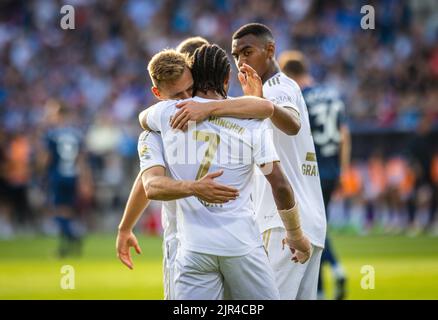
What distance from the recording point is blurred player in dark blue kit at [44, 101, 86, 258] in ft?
49.8

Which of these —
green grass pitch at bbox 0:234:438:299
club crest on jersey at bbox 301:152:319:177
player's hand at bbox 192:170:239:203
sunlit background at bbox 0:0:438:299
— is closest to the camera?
player's hand at bbox 192:170:239:203

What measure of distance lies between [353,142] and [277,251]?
49.6ft

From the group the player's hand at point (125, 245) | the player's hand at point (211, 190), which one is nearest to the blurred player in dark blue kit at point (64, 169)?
the player's hand at point (125, 245)

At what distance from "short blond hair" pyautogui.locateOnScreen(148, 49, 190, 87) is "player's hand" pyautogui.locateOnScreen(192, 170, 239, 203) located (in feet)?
2.25

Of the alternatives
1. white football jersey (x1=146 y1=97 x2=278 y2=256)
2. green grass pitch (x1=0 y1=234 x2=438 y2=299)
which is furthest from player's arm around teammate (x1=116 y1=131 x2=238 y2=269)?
green grass pitch (x1=0 y1=234 x2=438 y2=299)

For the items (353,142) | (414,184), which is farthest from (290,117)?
(353,142)

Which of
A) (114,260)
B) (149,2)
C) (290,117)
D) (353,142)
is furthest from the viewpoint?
(149,2)

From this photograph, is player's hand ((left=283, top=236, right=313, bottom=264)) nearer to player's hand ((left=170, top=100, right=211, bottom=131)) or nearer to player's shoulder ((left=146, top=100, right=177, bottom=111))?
player's hand ((left=170, top=100, right=211, bottom=131))

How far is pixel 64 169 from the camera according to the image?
15.8 m

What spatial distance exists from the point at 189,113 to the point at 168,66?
1.22 ft

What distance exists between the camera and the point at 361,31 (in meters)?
24.4

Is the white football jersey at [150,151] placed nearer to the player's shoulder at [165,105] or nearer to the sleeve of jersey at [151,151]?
the sleeve of jersey at [151,151]

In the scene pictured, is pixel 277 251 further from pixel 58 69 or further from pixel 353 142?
pixel 58 69

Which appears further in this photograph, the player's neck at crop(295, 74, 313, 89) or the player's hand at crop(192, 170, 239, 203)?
the player's neck at crop(295, 74, 313, 89)
